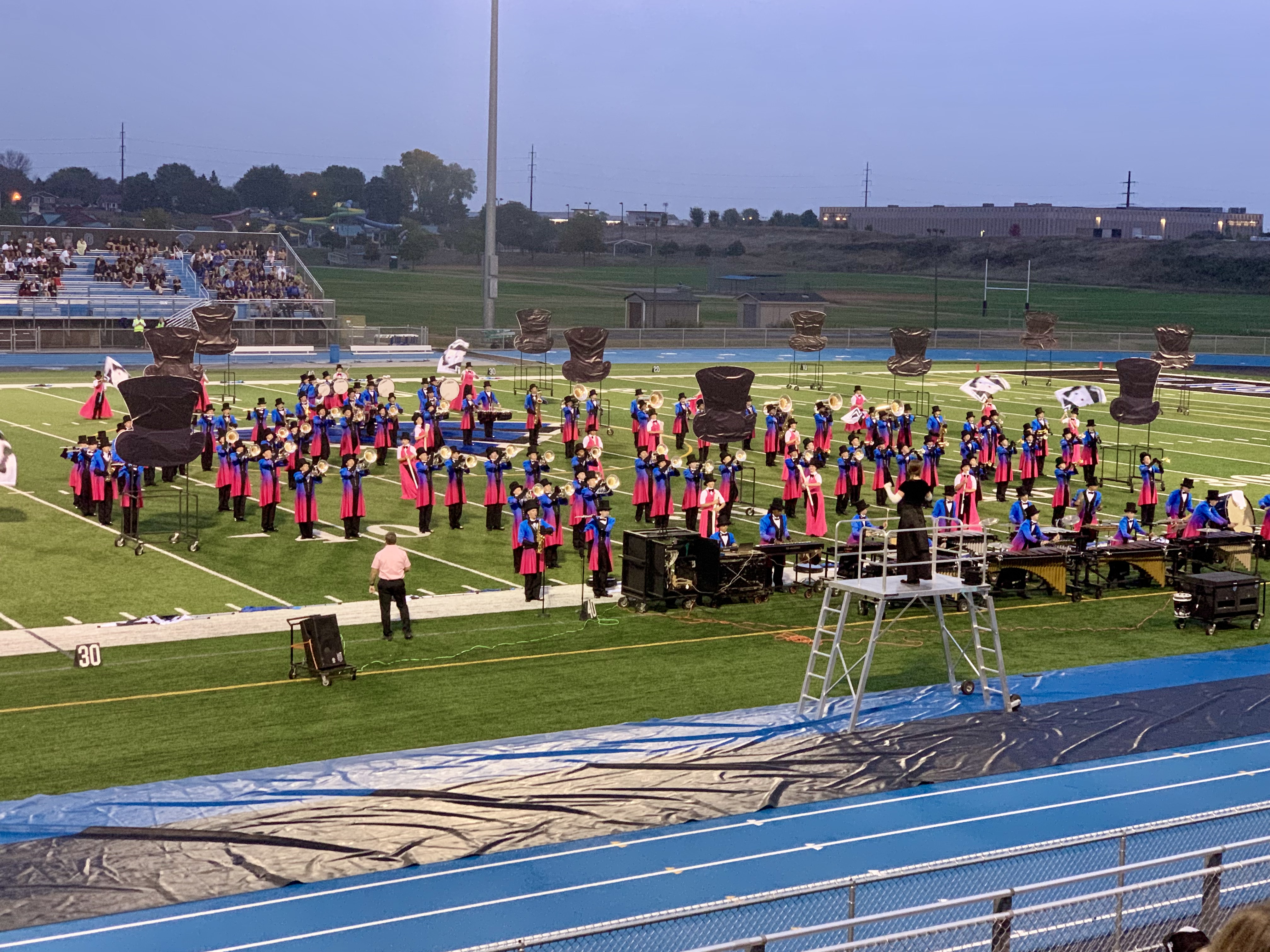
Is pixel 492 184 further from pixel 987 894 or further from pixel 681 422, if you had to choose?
pixel 987 894

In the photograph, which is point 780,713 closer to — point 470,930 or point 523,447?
point 470,930

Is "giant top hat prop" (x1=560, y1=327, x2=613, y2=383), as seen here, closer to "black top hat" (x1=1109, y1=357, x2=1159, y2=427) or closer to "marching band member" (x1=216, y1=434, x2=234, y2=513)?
"black top hat" (x1=1109, y1=357, x2=1159, y2=427)

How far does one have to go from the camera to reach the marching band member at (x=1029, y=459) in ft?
93.3

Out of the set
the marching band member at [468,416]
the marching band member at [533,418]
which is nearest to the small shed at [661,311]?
the marching band member at [533,418]

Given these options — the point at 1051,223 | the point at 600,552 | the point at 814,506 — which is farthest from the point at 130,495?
the point at 1051,223

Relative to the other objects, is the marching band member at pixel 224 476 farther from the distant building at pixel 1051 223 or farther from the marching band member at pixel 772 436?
the distant building at pixel 1051 223

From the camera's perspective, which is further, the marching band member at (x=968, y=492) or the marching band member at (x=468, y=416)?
the marching band member at (x=468, y=416)

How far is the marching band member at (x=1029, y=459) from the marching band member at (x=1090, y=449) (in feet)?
3.28

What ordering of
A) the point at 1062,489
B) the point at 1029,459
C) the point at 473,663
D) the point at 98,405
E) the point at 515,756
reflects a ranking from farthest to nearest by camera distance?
the point at 98,405, the point at 1029,459, the point at 1062,489, the point at 473,663, the point at 515,756

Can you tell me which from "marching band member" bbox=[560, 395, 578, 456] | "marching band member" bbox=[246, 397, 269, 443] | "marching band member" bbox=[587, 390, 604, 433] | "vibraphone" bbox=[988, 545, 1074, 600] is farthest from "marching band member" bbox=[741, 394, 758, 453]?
"marching band member" bbox=[246, 397, 269, 443]

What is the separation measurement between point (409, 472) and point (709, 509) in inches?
218

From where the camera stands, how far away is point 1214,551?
68.1ft

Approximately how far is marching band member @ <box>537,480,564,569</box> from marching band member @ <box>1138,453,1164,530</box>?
410 inches

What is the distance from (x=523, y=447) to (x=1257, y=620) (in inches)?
670
